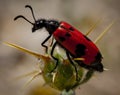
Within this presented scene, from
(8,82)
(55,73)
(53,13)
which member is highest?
(55,73)

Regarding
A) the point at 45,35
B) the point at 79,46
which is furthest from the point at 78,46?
the point at 45,35

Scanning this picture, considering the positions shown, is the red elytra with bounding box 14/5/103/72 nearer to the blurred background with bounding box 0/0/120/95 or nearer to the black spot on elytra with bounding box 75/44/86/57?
the black spot on elytra with bounding box 75/44/86/57

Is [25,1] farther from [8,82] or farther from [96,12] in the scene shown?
[8,82]

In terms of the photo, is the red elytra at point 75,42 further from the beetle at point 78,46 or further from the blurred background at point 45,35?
the blurred background at point 45,35

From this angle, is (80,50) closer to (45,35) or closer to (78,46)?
(78,46)

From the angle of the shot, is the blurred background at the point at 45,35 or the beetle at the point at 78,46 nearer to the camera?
the beetle at the point at 78,46

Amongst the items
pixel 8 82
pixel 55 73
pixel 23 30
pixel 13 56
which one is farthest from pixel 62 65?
pixel 23 30

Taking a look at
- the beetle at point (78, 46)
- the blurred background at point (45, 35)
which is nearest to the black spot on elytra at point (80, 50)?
the beetle at point (78, 46)

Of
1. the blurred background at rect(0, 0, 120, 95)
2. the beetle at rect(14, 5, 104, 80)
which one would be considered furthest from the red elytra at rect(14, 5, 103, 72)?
the blurred background at rect(0, 0, 120, 95)
